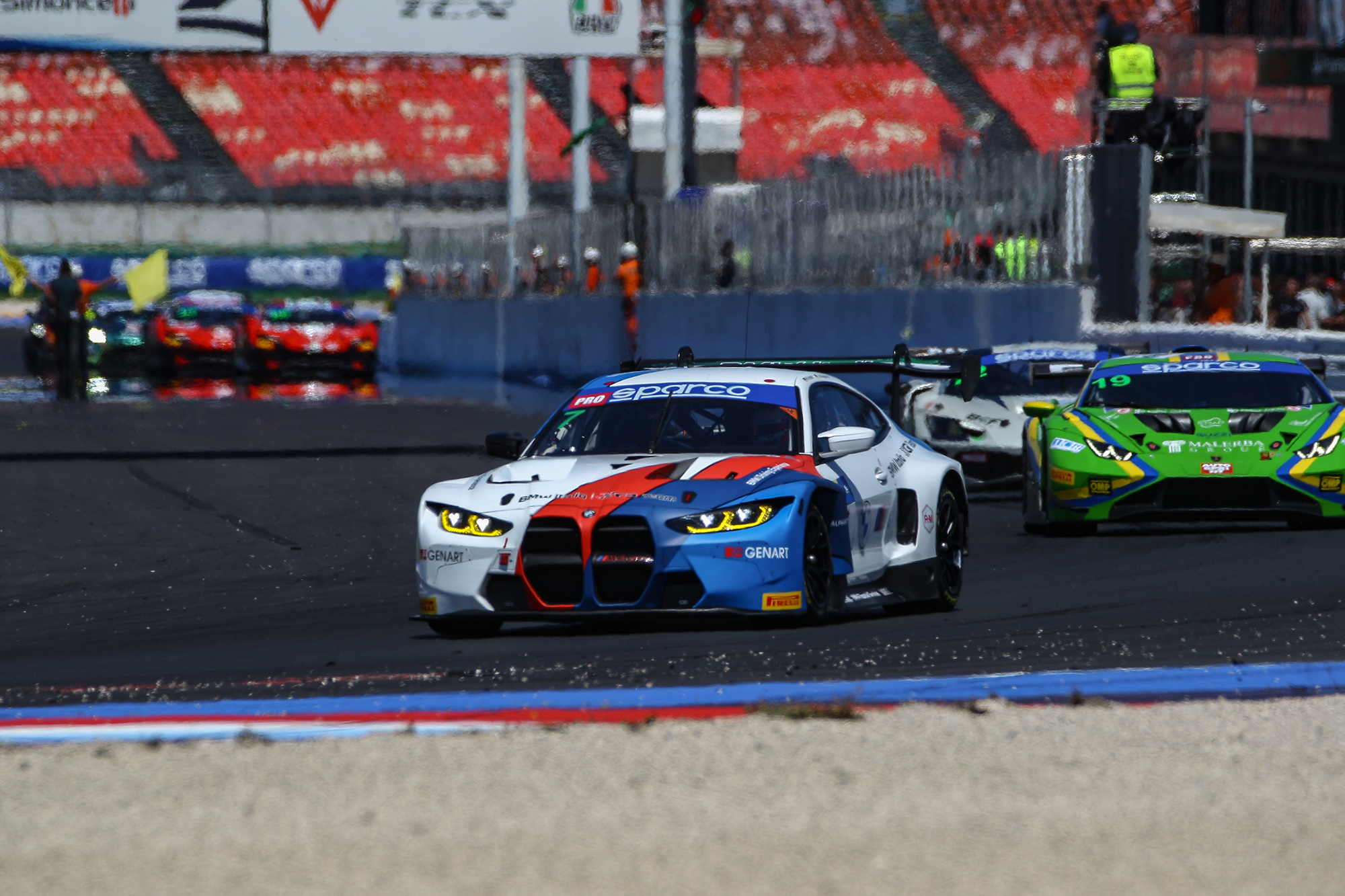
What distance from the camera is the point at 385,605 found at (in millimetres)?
10430

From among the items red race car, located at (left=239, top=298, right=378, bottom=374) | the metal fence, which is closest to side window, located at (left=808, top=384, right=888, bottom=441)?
the metal fence

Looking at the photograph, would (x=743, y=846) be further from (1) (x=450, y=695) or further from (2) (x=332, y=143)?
(2) (x=332, y=143)

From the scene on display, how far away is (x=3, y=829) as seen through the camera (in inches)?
194

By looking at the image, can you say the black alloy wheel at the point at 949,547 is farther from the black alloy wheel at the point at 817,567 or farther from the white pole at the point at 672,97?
the white pole at the point at 672,97

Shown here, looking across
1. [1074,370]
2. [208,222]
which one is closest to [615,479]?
[1074,370]

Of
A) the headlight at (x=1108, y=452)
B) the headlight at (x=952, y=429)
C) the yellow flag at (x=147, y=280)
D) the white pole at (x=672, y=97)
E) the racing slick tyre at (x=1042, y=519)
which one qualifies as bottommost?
the racing slick tyre at (x=1042, y=519)

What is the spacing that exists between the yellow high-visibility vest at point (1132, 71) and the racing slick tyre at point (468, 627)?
628 inches

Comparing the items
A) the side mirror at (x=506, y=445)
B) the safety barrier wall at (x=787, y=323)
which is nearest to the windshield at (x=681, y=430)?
the side mirror at (x=506, y=445)

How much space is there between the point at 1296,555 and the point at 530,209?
45.8 meters

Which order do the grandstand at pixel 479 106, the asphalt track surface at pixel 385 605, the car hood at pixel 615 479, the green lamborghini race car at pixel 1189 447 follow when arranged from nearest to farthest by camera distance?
the asphalt track surface at pixel 385 605 < the car hood at pixel 615 479 < the green lamborghini race car at pixel 1189 447 < the grandstand at pixel 479 106

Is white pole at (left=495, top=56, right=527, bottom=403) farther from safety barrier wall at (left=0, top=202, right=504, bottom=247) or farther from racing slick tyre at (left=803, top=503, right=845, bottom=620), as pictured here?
racing slick tyre at (left=803, top=503, right=845, bottom=620)

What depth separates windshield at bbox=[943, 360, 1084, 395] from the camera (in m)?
16.7

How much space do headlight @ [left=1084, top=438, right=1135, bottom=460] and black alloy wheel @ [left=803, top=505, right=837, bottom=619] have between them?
436 centimetres

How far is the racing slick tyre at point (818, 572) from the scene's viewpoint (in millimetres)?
8805
